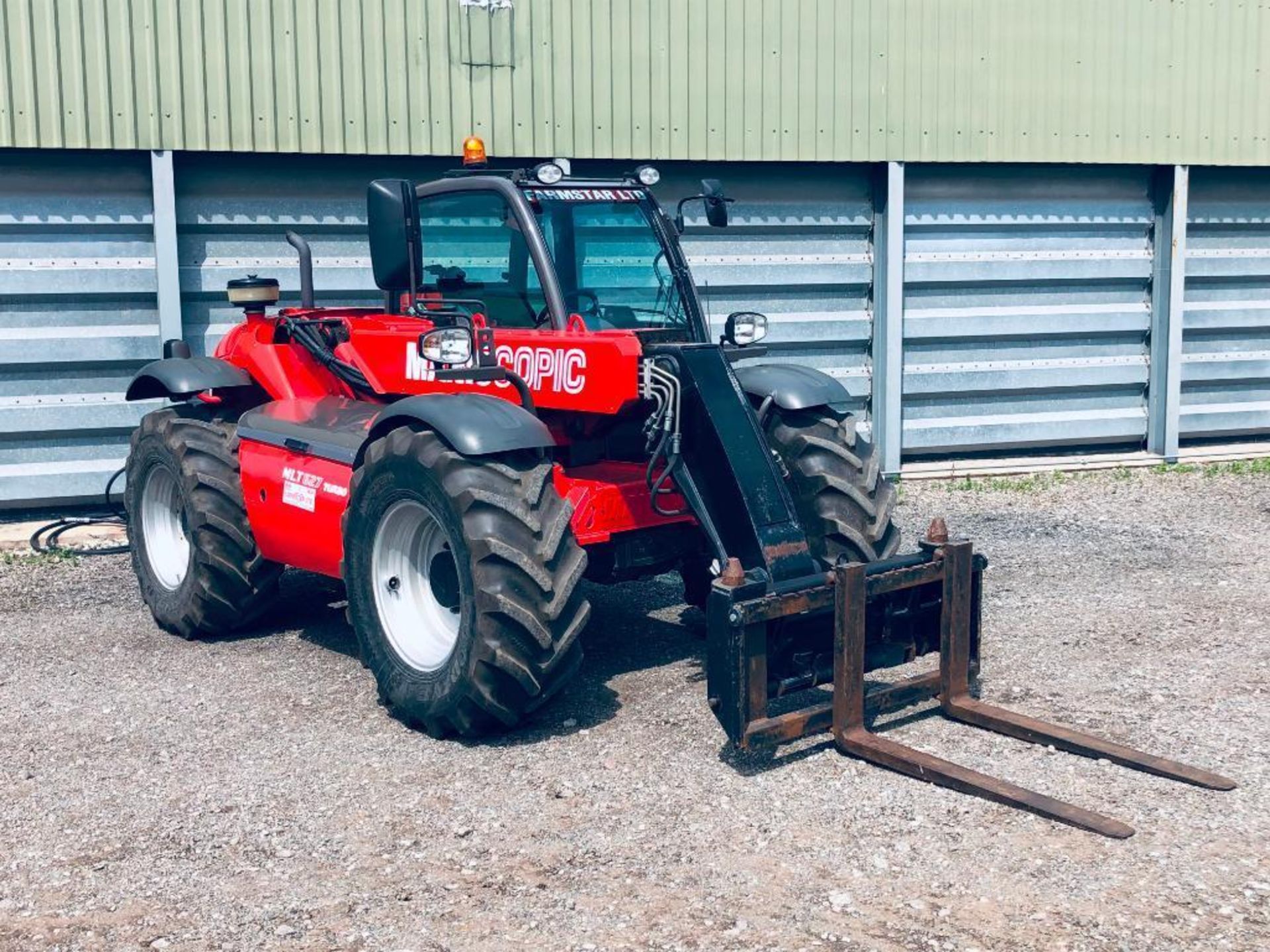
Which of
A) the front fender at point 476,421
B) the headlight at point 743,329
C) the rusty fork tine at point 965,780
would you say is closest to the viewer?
the rusty fork tine at point 965,780

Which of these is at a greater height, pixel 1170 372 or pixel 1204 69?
pixel 1204 69

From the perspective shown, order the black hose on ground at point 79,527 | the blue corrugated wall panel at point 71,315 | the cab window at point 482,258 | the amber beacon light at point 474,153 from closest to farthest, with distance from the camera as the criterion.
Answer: the cab window at point 482,258 < the amber beacon light at point 474,153 < the black hose on ground at point 79,527 < the blue corrugated wall panel at point 71,315

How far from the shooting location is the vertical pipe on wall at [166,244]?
10.3 meters

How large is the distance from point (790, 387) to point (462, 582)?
76.0 inches

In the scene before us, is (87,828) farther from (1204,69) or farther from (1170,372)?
(1204,69)

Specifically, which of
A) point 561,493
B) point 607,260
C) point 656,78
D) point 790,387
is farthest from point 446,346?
point 656,78

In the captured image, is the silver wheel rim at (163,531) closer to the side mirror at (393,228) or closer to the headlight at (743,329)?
the side mirror at (393,228)

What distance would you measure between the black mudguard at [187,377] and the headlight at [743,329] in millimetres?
2858

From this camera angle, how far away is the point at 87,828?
5.32 meters

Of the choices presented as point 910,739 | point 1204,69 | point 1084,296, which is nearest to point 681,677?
point 910,739

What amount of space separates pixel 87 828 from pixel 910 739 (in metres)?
3.08

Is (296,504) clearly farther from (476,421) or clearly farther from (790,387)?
(790,387)

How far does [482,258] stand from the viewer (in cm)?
689

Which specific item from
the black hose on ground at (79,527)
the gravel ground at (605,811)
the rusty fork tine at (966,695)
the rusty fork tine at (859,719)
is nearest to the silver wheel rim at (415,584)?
the gravel ground at (605,811)
